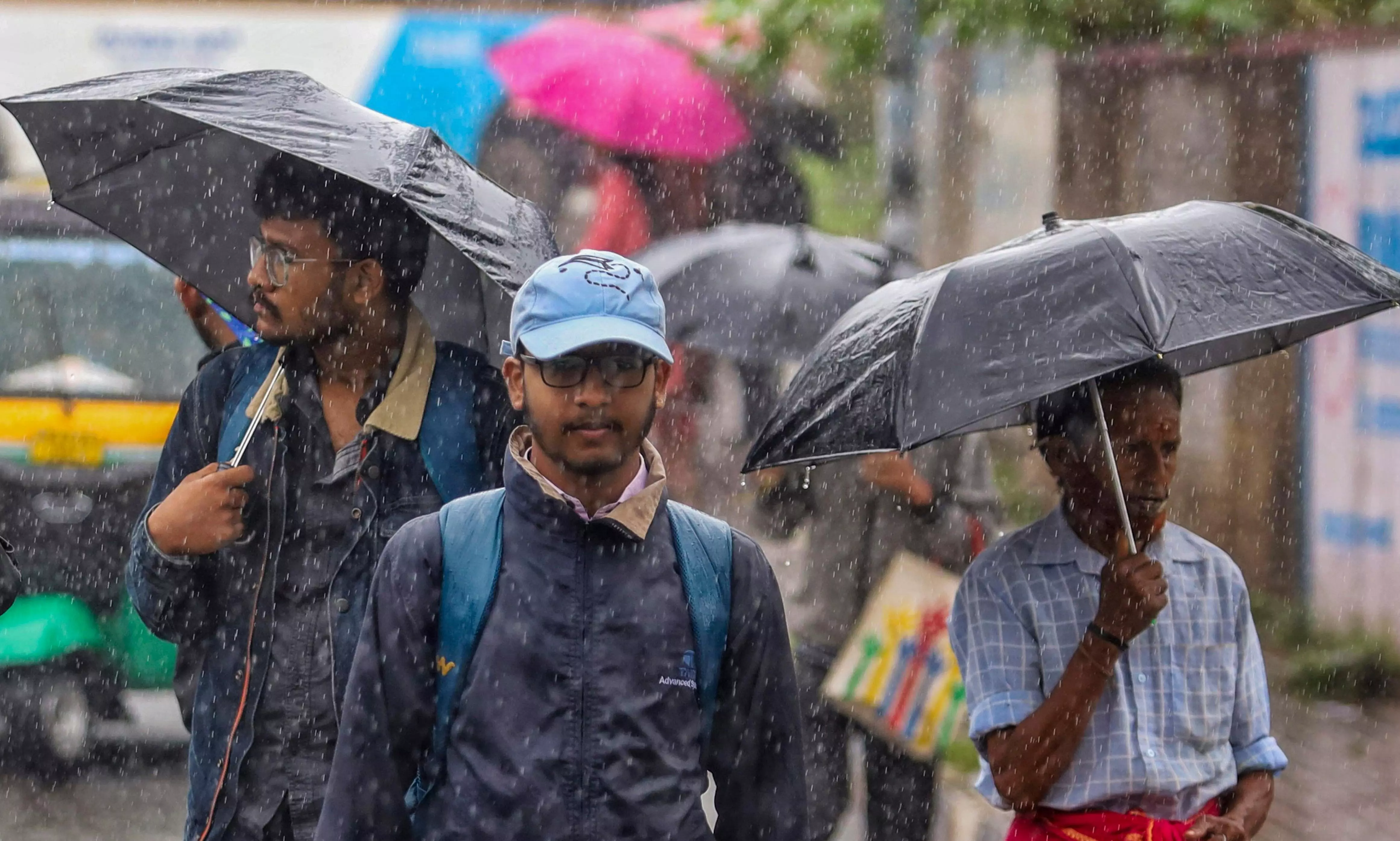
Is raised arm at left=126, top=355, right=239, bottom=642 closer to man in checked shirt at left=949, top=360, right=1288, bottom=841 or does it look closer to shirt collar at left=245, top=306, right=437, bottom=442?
shirt collar at left=245, top=306, right=437, bottom=442

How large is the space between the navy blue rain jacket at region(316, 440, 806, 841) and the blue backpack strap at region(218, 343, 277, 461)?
761 mm

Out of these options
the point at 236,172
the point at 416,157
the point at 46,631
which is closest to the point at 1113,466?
the point at 416,157

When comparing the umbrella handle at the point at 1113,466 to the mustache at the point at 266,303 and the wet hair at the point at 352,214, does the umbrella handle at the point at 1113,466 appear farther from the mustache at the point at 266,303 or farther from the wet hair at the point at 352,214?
the mustache at the point at 266,303

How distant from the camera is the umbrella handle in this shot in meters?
3.44

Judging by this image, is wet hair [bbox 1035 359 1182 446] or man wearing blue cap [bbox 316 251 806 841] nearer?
man wearing blue cap [bbox 316 251 806 841]

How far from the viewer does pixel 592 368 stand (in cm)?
305

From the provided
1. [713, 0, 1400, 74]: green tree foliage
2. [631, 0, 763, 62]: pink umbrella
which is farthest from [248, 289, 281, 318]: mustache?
[631, 0, 763, 62]: pink umbrella

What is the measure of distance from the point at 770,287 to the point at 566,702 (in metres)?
3.17

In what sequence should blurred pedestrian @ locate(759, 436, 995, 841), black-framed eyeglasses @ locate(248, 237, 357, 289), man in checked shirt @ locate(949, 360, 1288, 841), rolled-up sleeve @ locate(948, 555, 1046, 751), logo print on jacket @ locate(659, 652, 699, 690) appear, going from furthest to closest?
blurred pedestrian @ locate(759, 436, 995, 841), black-framed eyeglasses @ locate(248, 237, 357, 289), rolled-up sleeve @ locate(948, 555, 1046, 751), man in checked shirt @ locate(949, 360, 1288, 841), logo print on jacket @ locate(659, 652, 699, 690)

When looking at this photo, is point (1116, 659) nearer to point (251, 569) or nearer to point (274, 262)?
point (251, 569)

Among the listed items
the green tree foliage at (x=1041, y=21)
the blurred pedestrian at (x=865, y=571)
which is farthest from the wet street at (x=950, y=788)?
the green tree foliage at (x=1041, y=21)

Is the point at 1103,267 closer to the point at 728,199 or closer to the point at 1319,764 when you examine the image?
the point at 1319,764

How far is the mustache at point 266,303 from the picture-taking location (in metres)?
3.73

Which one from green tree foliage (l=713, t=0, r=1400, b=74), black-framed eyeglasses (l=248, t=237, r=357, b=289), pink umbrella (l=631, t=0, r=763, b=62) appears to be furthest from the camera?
pink umbrella (l=631, t=0, r=763, b=62)
